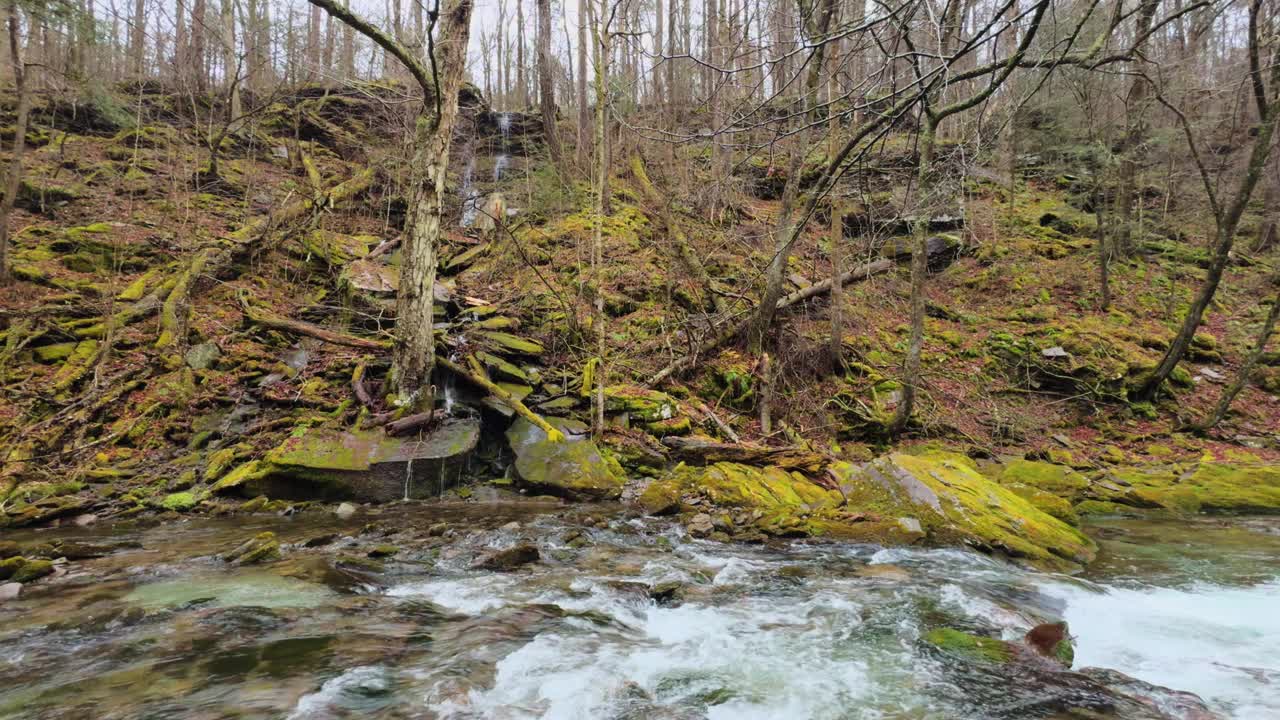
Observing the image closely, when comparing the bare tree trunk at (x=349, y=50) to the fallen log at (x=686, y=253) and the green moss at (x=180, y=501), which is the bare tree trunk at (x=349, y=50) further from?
the green moss at (x=180, y=501)

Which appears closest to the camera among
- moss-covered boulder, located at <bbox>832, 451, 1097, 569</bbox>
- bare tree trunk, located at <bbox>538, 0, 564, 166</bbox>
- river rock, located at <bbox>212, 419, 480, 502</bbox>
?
moss-covered boulder, located at <bbox>832, 451, 1097, 569</bbox>

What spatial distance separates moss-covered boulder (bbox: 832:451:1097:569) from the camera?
19.0 ft

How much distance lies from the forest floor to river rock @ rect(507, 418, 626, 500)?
625 mm

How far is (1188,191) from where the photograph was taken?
16.4 metres

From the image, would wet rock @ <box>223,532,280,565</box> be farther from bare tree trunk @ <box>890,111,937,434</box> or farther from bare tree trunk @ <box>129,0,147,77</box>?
bare tree trunk @ <box>129,0,147,77</box>

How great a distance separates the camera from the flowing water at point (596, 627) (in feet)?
10.1

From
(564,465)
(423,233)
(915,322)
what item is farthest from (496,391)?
(915,322)

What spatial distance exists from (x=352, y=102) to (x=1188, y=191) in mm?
26468

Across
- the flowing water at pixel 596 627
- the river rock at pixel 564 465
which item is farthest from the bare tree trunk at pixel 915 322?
the river rock at pixel 564 465

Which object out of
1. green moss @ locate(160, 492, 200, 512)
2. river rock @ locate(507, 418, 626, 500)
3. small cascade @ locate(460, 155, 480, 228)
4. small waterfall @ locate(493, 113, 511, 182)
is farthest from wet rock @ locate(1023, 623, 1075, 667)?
small waterfall @ locate(493, 113, 511, 182)

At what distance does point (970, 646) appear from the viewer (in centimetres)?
375

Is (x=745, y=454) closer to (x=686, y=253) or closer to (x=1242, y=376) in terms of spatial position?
(x=686, y=253)

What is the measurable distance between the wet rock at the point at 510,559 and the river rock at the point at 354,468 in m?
2.58

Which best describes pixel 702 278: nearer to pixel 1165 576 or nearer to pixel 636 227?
pixel 636 227
